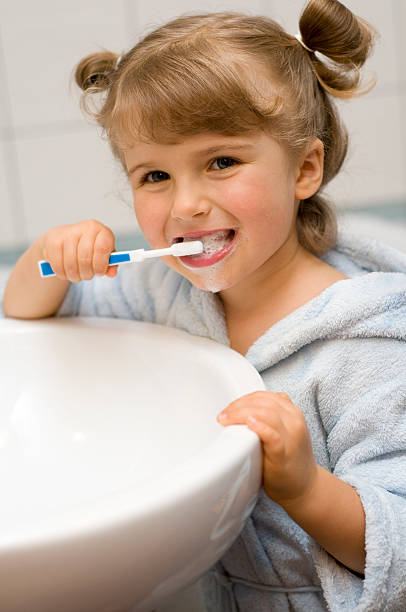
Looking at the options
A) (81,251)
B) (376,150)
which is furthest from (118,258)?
(376,150)

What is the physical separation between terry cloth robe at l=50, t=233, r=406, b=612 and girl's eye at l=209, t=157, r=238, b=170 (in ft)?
0.59

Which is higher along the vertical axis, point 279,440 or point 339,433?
point 279,440

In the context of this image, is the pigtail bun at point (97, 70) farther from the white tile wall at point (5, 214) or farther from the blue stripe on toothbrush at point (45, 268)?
the white tile wall at point (5, 214)

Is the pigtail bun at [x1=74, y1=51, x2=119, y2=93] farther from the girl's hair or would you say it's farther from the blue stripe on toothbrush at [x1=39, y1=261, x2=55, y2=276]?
the blue stripe on toothbrush at [x1=39, y1=261, x2=55, y2=276]

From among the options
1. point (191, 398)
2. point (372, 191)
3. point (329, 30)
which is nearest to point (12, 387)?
point (191, 398)

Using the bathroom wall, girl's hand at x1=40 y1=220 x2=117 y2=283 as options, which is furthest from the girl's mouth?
the bathroom wall

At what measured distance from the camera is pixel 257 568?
0.78 meters

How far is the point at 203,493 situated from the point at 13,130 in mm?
1347

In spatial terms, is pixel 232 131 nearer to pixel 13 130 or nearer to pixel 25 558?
pixel 25 558

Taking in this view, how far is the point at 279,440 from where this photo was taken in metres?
0.56

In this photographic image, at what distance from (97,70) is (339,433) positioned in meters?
0.57

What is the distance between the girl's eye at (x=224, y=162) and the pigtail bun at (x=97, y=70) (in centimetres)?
23

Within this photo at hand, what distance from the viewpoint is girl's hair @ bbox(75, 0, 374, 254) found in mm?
739

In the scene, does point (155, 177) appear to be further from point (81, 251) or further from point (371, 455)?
point (371, 455)
